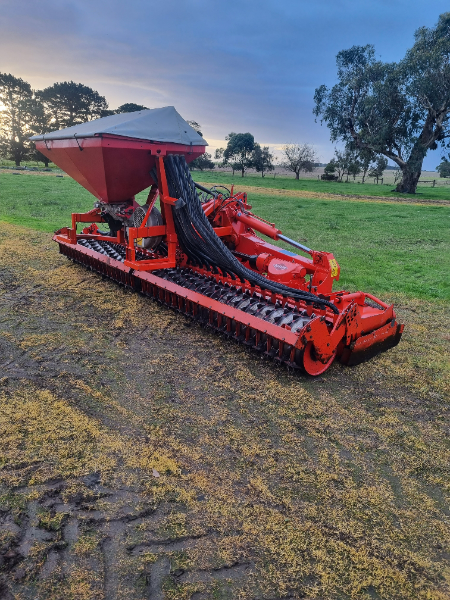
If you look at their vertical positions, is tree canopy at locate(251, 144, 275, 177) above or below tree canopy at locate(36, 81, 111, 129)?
below

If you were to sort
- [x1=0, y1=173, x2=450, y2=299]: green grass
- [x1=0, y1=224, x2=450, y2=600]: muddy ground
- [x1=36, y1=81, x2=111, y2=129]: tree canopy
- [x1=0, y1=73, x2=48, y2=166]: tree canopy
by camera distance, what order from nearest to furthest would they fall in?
[x1=0, y1=224, x2=450, y2=600]: muddy ground
[x1=0, y1=173, x2=450, y2=299]: green grass
[x1=0, y1=73, x2=48, y2=166]: tree canopy
[x1=36, y1=81, x2=111, y2=129]: tree canopy

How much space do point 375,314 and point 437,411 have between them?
4.05 feet

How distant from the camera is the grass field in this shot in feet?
7.59

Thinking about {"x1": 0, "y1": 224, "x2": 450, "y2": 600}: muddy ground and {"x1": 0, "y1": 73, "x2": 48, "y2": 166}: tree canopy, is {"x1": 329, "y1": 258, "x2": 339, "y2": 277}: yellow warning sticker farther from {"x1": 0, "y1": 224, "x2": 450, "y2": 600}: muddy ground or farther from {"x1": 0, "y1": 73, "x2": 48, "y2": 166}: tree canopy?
{"x1": 0, "y1": 73, "x2": 48, "y2": 166}: tree canopy

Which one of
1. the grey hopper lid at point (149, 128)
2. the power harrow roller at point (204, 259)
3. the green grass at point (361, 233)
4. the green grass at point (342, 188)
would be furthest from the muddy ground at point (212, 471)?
the green grass at point (342, 188)

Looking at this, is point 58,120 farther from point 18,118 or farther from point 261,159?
point 261,159

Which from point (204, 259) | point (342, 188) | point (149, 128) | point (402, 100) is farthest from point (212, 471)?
point (342, 188)

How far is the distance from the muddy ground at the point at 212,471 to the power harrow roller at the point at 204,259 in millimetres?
383

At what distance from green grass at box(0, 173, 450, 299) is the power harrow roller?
5.38ft

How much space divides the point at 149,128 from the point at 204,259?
191cm

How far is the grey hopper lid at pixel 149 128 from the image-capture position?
5549mm

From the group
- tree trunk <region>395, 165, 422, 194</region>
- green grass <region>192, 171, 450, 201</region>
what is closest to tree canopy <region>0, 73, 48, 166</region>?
green grass <region>192, 171, 450, 201</region>

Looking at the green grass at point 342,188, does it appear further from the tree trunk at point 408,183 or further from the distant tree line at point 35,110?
the distant tree line at point 35,110

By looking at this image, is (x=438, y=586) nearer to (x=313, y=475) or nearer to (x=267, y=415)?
(x=313, y=475)
